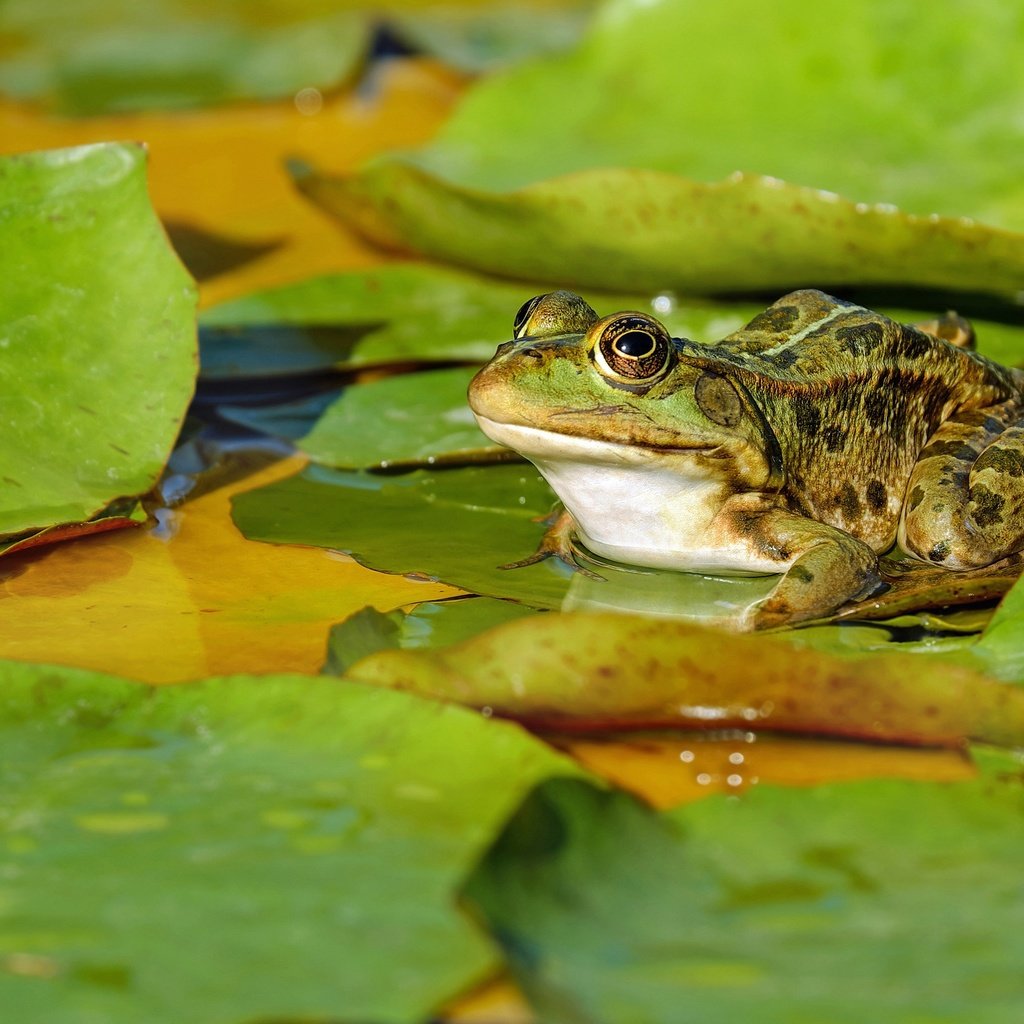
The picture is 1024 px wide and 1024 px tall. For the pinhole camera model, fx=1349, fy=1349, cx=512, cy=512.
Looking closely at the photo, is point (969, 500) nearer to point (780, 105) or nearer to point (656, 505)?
point (656, 505)

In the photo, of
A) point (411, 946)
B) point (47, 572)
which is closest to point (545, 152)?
point (47, 572)

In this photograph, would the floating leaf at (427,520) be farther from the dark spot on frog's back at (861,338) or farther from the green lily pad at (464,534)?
the dark spot on frog's back at (861,338)

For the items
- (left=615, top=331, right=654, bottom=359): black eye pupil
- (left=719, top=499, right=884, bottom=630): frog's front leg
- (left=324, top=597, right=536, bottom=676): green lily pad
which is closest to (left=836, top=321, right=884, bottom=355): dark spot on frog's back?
(left=719, top=499, right=884, bottom=630): frog's front leg

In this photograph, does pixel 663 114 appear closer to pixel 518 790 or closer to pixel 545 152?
pixel 545 152

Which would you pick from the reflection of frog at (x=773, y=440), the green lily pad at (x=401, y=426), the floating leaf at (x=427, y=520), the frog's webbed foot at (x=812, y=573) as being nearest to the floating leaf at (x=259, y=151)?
the green lily pad at (x=401, y=426)

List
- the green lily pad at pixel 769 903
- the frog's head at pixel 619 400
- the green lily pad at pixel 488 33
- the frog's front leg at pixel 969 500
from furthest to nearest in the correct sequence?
the green lily pad at pixel 488 33
the frog's front leg at pixel 969 500
the frog's head at pixel 619 400
the green lily pad at pixel 769 903
